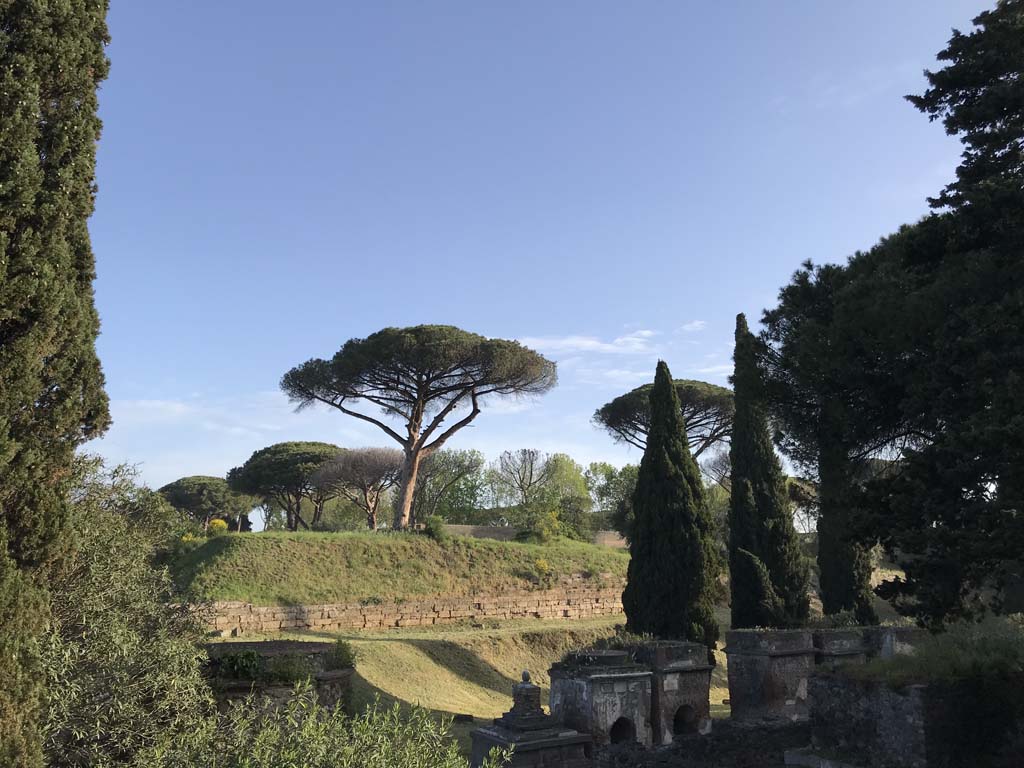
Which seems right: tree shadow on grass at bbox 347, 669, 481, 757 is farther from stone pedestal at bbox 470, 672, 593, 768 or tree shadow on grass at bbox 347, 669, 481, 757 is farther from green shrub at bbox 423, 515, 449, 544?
green shrub at bbox 423, 515, 449, 544

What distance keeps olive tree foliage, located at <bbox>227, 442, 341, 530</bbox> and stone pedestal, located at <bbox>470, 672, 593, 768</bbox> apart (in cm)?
3498

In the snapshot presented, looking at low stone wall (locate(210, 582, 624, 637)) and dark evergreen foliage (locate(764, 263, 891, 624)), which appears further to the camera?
low stone wall (locate(210, 582, 624, 637))

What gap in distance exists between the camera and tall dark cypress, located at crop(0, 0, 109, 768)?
6.01m

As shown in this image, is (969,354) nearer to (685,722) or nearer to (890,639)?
(890,639)

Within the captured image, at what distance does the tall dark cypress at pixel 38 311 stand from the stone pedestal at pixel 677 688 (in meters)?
9.75

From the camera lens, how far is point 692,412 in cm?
3794

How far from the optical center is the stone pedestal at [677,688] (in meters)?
12.7

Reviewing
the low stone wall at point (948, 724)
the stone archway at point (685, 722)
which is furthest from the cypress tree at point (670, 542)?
the low stone wall at point (948, 724)

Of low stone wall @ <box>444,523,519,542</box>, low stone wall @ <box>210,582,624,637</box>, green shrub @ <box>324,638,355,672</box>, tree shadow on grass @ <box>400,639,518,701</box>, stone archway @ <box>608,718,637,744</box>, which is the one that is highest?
low stone wall @ <box>444,523,519,542</box>

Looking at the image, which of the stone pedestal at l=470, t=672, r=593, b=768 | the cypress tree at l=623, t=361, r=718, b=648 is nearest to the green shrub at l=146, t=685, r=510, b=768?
the stone pedestal at l=470, t=672, r=593, b=768

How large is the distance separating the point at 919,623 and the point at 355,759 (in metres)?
8.09

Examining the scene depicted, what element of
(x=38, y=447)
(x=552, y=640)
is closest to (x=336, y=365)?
(x=552, y=640)

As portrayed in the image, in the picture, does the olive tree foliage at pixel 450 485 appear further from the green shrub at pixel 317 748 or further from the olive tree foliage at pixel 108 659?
the green shrub at pixel 317 748

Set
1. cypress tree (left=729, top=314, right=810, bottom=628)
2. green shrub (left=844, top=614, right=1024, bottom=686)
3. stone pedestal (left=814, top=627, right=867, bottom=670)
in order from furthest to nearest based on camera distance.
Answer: cypress tree (left=729, top=314, right=810, bottom=628)
stone pedestal (left=814, top=627, right=867, bottom=670)
green shrub (left=844, top=614, right=1024, bottom=686)
